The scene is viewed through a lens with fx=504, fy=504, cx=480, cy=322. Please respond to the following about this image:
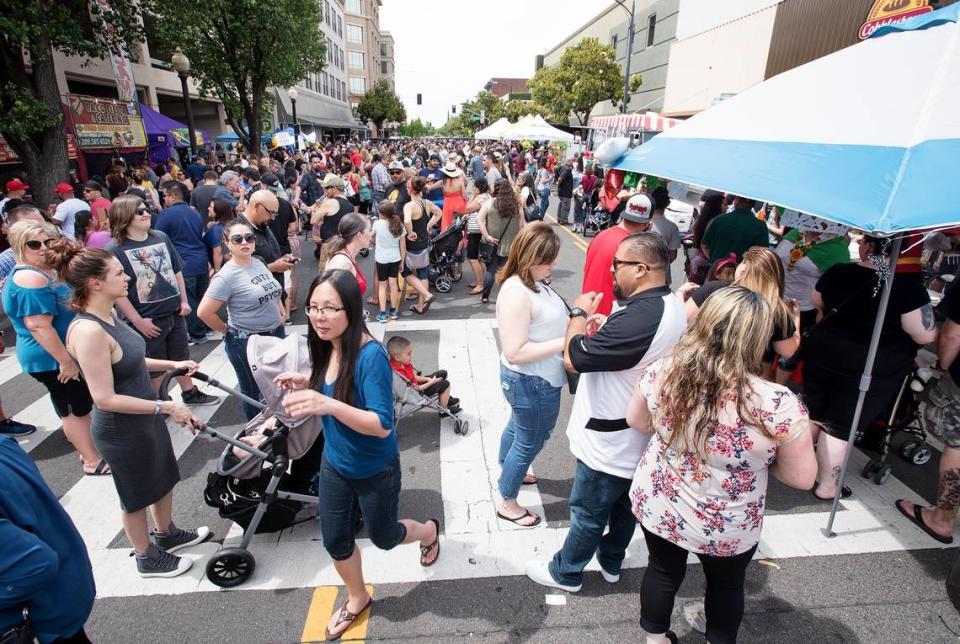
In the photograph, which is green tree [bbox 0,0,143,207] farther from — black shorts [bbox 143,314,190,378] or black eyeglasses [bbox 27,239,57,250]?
black eyeglasses [bbox 27,239,57,250]

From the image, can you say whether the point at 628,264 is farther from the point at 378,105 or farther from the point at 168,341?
the point at 378,105

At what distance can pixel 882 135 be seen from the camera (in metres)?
2.50

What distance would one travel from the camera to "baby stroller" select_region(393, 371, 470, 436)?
4.29m

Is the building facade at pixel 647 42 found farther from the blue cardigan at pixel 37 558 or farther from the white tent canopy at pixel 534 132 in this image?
the blue cardigan at pixel 37 558

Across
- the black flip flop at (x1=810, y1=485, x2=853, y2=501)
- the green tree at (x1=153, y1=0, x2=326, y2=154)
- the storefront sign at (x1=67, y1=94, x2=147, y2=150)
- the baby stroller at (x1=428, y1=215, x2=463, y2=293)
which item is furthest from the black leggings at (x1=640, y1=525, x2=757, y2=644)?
the green tree at (x1=153, y1=0, x2=326, y2=154)

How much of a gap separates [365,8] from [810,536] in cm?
8454

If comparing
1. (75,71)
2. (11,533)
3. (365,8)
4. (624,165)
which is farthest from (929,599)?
(365,8)

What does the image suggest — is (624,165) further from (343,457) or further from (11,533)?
(11,533)

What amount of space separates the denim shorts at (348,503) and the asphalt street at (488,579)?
2.20 ft

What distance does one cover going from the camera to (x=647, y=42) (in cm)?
3572

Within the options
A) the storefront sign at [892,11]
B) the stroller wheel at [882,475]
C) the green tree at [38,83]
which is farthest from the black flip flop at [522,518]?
the storefront sign at [892,11]

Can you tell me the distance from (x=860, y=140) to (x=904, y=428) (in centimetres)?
296

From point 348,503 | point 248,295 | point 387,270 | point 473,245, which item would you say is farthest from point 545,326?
point 473,245

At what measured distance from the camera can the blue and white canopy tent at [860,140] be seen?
89.0 inches
